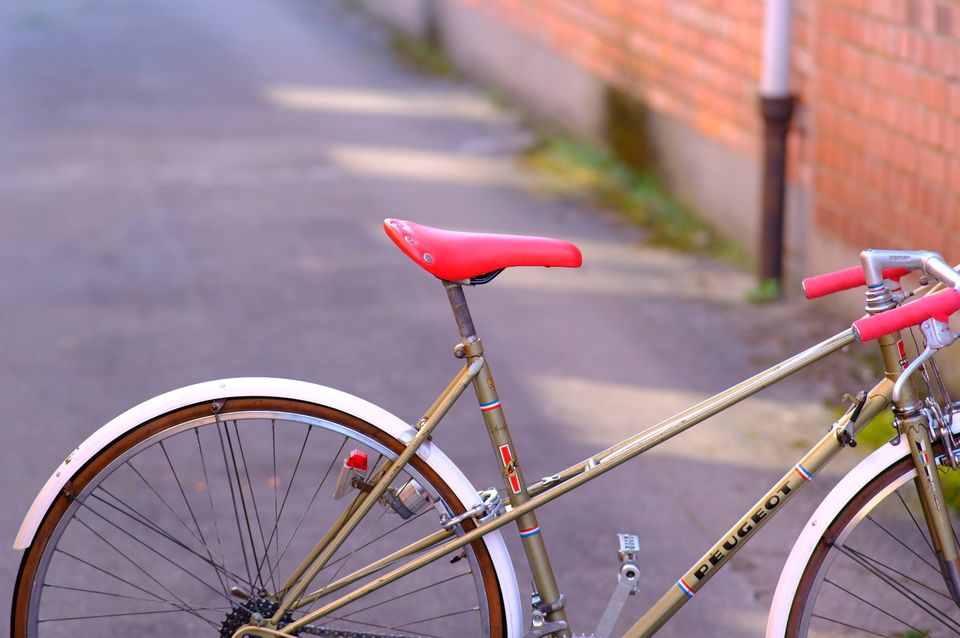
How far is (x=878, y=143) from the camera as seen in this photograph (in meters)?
4.54

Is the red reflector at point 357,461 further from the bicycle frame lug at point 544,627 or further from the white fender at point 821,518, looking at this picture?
the white fender at point 821,518

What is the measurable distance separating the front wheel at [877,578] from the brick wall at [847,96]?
122 centimetres

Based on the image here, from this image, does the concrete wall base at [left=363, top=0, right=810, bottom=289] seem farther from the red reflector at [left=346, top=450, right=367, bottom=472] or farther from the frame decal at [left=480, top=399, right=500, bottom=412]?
the red reflector at [left=346, top=450, right=367, bottom=472]

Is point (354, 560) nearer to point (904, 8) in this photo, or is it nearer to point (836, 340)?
point (836, 340)

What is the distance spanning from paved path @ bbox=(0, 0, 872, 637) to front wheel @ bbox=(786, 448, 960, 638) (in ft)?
0.65

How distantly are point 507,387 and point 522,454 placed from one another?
0.55 m

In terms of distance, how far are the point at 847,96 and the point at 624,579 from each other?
297 centimetres

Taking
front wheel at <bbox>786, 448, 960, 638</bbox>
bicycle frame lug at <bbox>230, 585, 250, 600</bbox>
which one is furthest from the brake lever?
bicycle frame lug at <bbox>230, 585, 250, 600</bbox>

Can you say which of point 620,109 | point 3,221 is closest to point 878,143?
point 620,109

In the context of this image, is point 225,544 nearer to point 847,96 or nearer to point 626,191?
point 847,96

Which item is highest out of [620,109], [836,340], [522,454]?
[836,340]

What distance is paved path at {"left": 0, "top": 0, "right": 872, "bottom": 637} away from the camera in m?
3.73

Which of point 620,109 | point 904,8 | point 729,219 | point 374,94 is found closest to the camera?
point 904,8

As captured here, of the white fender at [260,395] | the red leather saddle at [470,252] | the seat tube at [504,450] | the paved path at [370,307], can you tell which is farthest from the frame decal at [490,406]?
the paved path at [370,307]
